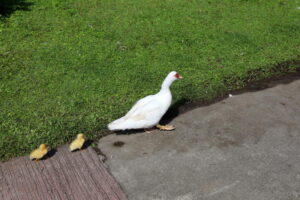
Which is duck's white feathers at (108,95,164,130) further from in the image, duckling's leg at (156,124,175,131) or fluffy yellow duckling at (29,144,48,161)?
fluffy yellow duckling at (29,144,48,161)

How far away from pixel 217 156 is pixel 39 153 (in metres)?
2.27

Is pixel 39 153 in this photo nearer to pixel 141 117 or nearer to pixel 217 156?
pixel 141 117

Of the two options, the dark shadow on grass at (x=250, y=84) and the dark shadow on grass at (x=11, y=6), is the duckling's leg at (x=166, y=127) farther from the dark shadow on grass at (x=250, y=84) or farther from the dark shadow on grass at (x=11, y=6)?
the dark shadow on grass at (x=11, y=6)

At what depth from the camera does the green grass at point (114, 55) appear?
4.91m

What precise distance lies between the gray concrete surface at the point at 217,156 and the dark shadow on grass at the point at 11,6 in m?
5.10

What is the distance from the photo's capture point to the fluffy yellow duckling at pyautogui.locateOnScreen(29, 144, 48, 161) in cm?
407

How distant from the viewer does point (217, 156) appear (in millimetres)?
4418

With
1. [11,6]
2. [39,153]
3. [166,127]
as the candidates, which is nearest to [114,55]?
[166,127]

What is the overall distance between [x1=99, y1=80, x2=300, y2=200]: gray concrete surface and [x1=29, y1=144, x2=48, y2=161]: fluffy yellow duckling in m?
0.74

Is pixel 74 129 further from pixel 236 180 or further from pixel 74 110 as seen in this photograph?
pixel 236 180

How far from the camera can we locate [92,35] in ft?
23.9

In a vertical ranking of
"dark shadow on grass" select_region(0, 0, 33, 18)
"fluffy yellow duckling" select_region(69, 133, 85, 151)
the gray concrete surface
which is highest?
"dark shadow on grass" select_region(0, 0, 33, 18)

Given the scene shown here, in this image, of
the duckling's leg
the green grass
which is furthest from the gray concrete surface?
the green grass

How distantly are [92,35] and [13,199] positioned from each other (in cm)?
443
